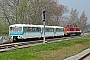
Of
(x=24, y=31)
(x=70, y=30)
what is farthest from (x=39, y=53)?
(x=70, y=30)

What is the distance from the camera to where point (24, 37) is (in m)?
36.1

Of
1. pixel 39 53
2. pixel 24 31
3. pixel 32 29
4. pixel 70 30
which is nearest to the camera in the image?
pixel 39 53

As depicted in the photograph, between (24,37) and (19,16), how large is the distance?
17.6 metres

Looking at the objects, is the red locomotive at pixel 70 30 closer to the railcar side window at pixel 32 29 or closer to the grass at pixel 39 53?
the railcar side window at pixel 32 29

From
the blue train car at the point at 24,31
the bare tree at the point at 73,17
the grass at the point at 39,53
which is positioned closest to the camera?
the grass at the point at 39,53

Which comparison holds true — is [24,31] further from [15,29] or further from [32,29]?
[32,29]

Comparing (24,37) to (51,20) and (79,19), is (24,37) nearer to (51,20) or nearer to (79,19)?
(51,20)

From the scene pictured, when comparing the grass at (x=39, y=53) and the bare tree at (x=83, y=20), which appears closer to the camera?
the grass at (x=39, y=53)

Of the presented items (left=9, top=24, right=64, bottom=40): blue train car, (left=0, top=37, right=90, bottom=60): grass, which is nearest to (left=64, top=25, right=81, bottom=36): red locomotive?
(left=9, top=24, right=64, bottom=40): blue train car

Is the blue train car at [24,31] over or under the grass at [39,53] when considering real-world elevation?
over

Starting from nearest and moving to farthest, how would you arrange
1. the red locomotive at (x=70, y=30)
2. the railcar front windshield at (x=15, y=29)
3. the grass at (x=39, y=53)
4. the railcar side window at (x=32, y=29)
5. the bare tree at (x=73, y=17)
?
the grass at (x=39, y=53) < the railcar front windshield at (x=15, y=29) < the railcar side window at (x=32, y=29) < the red locomotive at (x=70, y=30) < the bare tree at (x=73, y=17)

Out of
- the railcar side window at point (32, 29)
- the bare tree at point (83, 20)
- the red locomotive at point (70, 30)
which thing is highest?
the bare tree at point (83, 20)

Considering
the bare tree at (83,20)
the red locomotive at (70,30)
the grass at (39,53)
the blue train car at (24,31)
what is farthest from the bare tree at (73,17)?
the grass at (39,53)

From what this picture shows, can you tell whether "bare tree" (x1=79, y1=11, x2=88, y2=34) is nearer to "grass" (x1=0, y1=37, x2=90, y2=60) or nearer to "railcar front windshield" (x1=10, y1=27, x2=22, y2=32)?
"railcar front windshield" (x1=10, y1=27, x2=22, y2=32)
